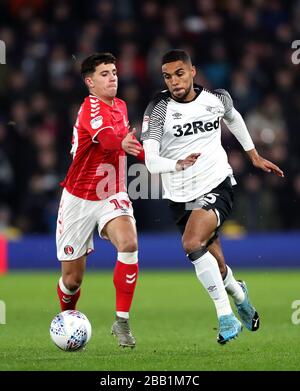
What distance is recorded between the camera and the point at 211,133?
28.0 feet

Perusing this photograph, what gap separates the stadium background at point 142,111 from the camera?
16031 mm

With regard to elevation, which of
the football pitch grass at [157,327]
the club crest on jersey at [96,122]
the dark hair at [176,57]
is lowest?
the football pitch grass at [157,327]

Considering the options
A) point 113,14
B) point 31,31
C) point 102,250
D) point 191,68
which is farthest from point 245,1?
point 191,68

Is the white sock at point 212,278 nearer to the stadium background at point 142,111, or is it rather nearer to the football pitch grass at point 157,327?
the football pitch grass at point 157,327

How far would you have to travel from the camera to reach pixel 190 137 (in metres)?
8.48

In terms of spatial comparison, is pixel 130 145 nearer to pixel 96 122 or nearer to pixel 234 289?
pixel 96 122

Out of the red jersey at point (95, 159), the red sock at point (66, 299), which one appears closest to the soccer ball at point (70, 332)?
the red sock at point (66, 299)

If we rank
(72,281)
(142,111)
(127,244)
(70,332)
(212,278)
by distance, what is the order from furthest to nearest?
1. (142,111)
2. (72,281)
3. (127,244)
4. (212,278)
5. (70,332)

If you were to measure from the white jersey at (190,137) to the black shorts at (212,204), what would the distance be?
0.05 meters

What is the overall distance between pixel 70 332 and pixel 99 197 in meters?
1.20

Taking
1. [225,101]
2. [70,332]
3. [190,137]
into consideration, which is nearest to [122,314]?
[70,332]

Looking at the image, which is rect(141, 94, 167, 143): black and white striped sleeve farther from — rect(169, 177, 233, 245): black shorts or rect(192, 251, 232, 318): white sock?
rect(192, 251, 232, 318): white sock

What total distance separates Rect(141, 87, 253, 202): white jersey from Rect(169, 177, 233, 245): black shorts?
0.15ft
